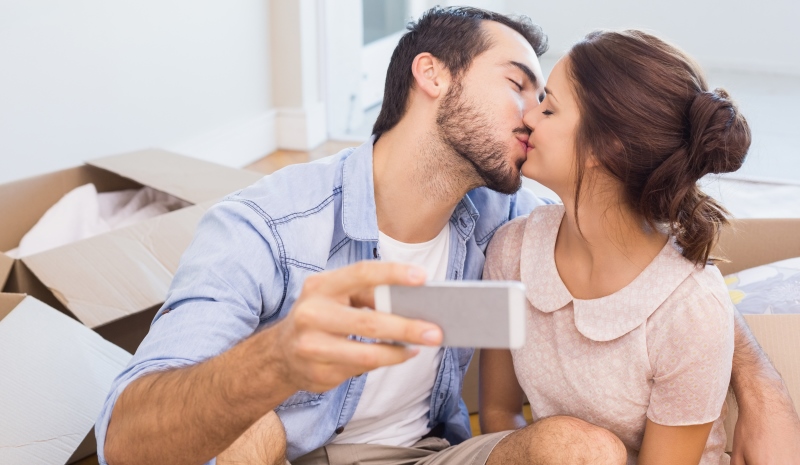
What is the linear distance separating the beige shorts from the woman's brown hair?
39 cm

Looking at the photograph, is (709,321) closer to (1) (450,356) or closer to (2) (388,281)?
(1) (450,356)

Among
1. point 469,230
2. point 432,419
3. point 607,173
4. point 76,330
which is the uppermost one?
point 607,173

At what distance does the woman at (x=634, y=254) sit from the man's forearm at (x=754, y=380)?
68 millimetres

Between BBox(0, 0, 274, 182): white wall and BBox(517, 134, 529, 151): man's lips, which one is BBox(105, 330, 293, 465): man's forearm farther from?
BBox(0, 0, 274, 182): white wall

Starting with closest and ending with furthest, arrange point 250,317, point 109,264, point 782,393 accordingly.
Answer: point 250,317, point 782,393, point 109,264

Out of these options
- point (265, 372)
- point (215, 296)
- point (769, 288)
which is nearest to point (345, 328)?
point (265, 372)

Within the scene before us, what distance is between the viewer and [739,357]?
1190 mm

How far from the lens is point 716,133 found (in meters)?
1.02

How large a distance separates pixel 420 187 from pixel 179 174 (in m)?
0.79

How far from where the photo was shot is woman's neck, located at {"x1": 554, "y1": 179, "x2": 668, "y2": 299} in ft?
3.67

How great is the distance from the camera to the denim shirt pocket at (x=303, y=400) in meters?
1.15

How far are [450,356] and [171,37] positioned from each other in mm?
1725

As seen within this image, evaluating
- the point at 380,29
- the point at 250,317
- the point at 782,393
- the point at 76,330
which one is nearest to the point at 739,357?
the point at 782,393

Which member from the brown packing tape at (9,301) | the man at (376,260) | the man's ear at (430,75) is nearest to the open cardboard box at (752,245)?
the man at (376,260)
